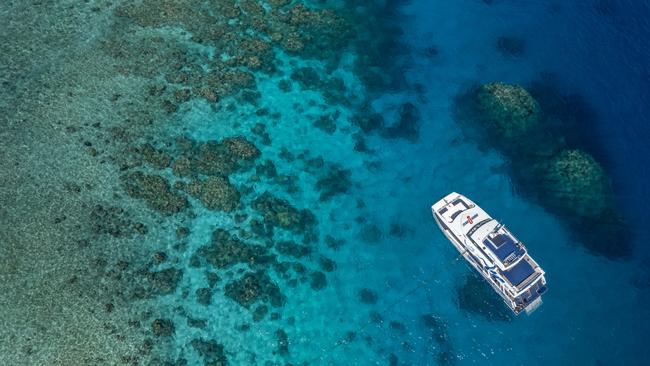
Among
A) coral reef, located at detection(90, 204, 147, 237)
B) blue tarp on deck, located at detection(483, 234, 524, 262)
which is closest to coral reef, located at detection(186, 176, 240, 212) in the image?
coral reef, located at detection(90, 204, 147, 237)

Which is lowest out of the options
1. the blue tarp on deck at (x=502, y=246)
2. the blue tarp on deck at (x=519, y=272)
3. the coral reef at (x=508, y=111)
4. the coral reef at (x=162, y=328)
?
the coral reef at (x=162, y=328)

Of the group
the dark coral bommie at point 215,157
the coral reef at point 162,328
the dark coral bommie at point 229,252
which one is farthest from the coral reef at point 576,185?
the coral reef at point 162,328

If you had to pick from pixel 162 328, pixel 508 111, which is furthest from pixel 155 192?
pixel 508 111

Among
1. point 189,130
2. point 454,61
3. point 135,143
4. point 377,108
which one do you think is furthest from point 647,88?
point 135,143

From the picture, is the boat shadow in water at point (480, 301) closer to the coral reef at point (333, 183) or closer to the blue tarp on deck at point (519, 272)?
the blue tarp on deck at point (519, 272)

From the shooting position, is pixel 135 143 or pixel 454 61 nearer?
pixel 135 143

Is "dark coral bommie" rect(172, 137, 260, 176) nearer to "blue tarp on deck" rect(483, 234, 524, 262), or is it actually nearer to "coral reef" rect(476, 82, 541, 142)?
"blue tarp on deck" rect(483, 234, 524, 262)

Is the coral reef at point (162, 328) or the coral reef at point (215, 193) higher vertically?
the coral reef at point (215, 193)

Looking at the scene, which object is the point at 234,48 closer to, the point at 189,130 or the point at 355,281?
the point at 189,130

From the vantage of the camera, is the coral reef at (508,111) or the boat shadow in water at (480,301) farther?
the coral reef at (508,111)
